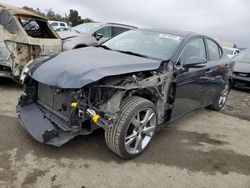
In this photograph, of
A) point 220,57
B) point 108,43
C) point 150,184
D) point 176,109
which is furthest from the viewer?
point 220,57

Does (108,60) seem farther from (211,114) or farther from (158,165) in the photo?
(211,114)

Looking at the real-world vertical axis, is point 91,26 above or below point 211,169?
above

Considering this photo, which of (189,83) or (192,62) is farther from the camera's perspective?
(189,83)

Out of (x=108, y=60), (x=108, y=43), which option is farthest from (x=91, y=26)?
(x=108, y=60)

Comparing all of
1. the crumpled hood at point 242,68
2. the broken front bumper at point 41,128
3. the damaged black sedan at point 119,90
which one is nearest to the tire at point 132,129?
the damaged black sedan at point 119,90

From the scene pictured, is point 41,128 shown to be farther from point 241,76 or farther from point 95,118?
point 241,76

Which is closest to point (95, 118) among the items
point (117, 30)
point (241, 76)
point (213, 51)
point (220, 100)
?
point (213, 51)

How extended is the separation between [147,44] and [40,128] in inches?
82.6

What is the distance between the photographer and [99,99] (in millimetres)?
2908

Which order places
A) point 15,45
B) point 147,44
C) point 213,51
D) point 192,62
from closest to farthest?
point 192,62, point 147,44, point 213,51, point 15,45

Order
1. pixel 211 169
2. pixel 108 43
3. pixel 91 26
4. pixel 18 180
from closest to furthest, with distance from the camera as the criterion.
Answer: pixel 18 180 < pixel 211 169 < pixel 108 43 < pixel 91 26

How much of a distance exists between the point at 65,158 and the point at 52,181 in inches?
17.8

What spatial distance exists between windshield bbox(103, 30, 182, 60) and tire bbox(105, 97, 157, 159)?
34.9 inches

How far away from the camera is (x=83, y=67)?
9.35 ft
